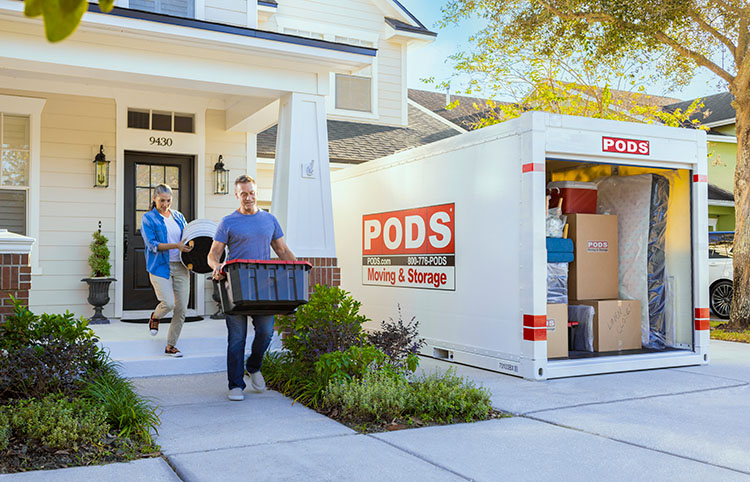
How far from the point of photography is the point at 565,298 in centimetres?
786

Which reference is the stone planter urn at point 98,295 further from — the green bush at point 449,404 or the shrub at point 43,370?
the green bush at point 449,404

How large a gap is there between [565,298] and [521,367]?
110 cm

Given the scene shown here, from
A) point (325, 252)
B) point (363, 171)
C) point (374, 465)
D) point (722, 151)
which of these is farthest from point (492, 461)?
point (722, 151)

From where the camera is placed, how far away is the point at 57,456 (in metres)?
4.42

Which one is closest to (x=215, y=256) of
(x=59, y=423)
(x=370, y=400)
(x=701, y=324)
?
(x=370, y=400)

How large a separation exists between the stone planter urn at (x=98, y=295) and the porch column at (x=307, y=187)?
277 centimetres

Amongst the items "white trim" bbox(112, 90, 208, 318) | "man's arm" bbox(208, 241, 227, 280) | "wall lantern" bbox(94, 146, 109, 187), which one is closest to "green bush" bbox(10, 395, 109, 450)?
"man's arm" bbox(208, 241, 227, 280)

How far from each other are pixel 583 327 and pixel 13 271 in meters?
6.19

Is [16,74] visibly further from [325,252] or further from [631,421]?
[631,421]

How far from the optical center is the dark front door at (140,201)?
9977 mm

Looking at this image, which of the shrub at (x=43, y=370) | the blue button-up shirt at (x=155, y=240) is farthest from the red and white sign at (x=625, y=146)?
the shrub at (x=43, y=370)

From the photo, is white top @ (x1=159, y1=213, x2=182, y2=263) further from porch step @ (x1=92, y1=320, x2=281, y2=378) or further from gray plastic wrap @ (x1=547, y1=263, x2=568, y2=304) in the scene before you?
gray plastic wrap @ (x1=547, y1=263, x2=568, y2=304)

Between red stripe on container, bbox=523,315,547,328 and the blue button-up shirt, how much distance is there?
384cm

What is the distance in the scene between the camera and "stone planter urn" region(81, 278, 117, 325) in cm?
934
